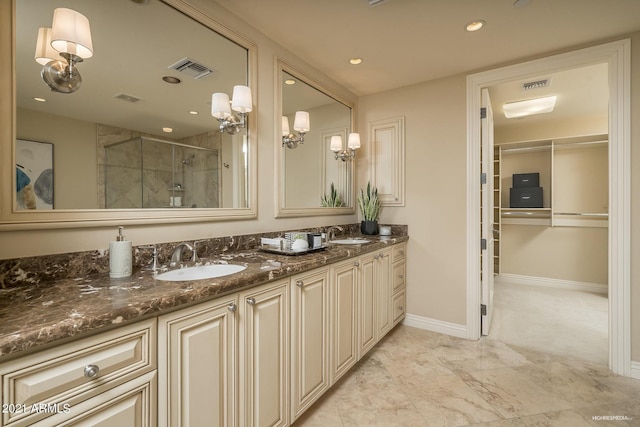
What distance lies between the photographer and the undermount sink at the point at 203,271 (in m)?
1.36

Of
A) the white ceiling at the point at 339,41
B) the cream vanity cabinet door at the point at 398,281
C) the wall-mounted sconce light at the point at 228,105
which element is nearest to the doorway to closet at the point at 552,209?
the white ceiling at the point at 339,41

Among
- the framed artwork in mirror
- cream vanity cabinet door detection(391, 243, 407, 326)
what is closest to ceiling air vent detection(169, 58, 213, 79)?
the framed artwork in mirror

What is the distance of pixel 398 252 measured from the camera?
2.74m

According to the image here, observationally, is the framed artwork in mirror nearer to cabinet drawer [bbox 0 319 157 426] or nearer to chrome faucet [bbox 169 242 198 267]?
chrome faucet [bbox 169 242 198 267]

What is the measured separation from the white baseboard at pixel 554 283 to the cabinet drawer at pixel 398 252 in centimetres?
276

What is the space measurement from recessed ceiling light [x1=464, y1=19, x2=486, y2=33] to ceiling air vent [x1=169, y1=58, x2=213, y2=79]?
1756 millimetres

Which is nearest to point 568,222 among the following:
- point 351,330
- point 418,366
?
point 418,366

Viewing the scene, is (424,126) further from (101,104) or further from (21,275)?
(21,275)

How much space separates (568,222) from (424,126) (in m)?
3.04

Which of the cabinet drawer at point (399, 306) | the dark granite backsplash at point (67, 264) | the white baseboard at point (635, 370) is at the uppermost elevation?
the dark granite backsplash at point (67, 264)

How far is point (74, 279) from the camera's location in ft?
3.75

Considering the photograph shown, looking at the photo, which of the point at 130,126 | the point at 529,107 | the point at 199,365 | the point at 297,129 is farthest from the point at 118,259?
the point at 529,107

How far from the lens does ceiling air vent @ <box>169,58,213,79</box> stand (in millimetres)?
1607

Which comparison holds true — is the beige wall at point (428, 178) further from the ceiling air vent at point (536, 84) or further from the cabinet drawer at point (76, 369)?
the cabinet drawer at point (76, 369)
